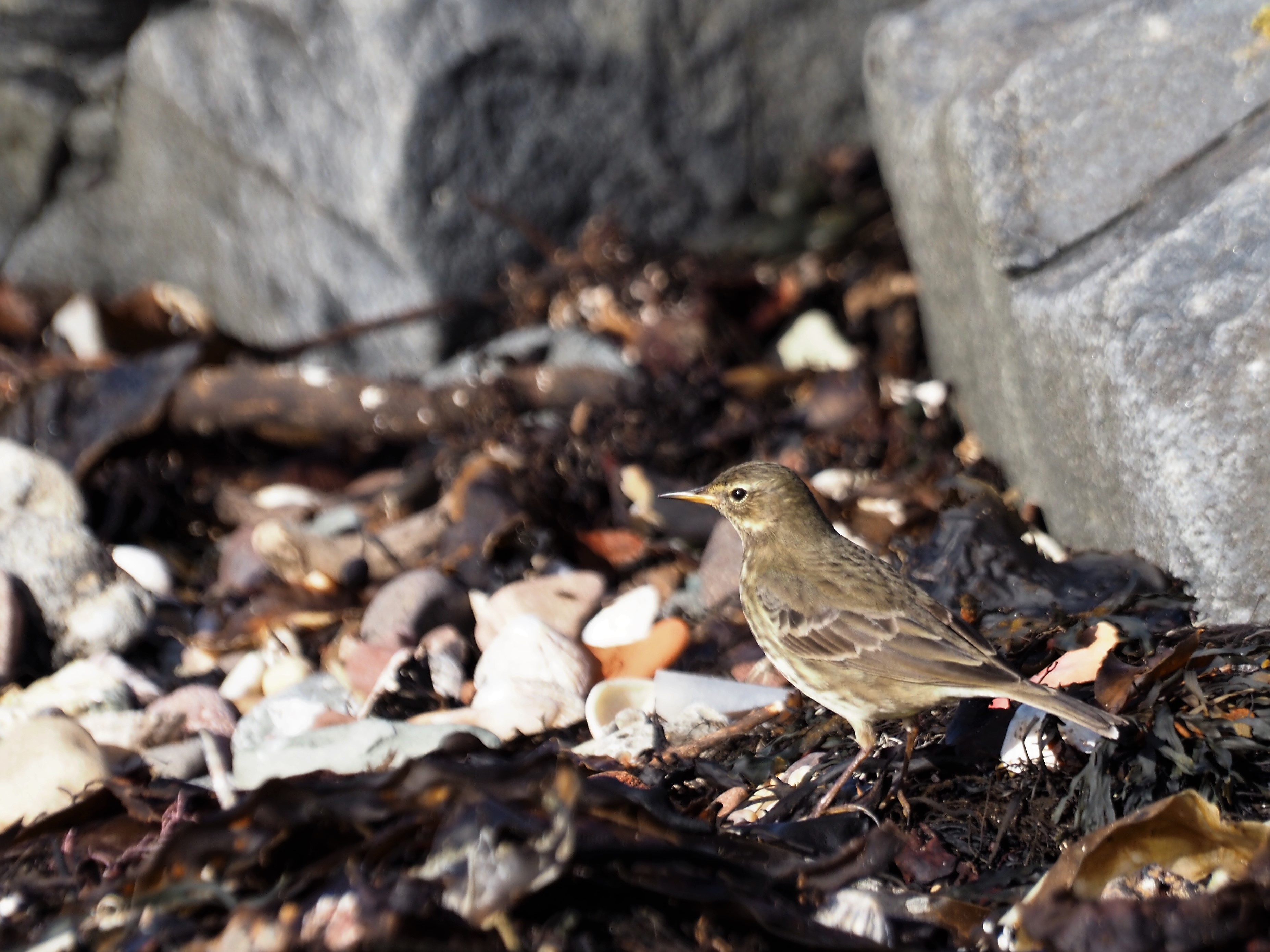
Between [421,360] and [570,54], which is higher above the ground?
[570,54]

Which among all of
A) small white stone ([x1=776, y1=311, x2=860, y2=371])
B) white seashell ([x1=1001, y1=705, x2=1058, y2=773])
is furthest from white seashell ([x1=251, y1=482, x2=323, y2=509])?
white seashell ([x1=1001, y1=705, x2=1058, y2=773])

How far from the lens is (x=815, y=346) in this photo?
21.3ft

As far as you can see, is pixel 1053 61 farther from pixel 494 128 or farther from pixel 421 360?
pixel 421 360

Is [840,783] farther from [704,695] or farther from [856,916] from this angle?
[704,695]

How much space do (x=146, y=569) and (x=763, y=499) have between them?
274cm

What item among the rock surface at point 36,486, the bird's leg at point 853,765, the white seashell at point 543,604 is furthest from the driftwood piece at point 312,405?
the bird's leg at point 853,765

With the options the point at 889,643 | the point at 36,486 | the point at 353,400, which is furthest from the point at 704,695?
the point at 36,486

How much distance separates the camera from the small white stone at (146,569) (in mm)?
5367

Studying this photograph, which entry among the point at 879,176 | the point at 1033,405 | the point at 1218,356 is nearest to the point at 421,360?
the point at 879,176

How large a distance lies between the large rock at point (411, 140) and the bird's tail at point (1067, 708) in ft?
13.4

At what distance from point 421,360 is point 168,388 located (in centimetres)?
124

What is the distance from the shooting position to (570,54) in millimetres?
6414

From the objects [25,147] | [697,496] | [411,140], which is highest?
[411,140]

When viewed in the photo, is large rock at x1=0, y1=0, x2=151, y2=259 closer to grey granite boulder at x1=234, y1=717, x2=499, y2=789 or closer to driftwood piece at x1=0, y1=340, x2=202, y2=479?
driftwood piece at x1=0, y1=340, x2=202, y2=479
